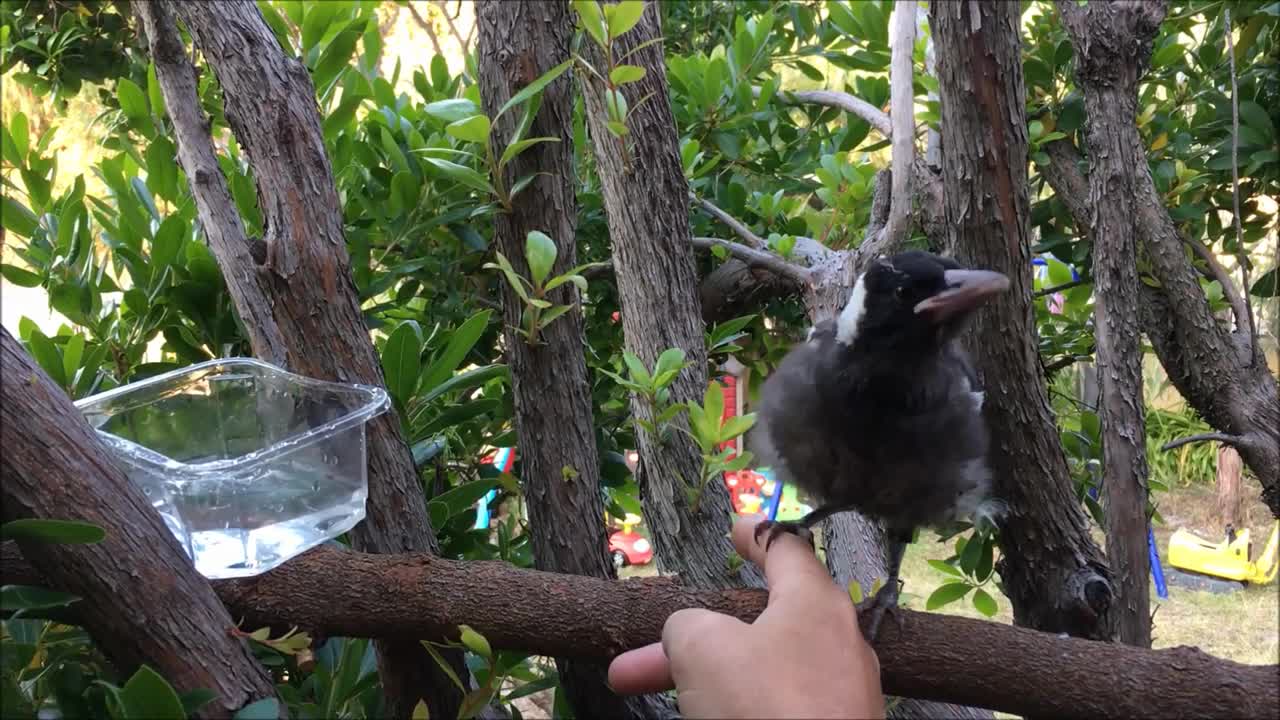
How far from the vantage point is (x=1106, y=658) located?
3.22 feet

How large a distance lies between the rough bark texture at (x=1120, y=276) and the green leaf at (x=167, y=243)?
125 cm

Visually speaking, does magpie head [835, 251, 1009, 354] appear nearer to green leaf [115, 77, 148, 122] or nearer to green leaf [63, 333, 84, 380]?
green leaf [63, 333, 84, 380]

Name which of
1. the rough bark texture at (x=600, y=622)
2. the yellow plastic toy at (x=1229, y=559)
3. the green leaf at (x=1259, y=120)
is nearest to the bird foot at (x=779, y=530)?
the rough bark texture at (x=600, y=622)

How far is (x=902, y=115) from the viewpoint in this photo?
1.40 metres

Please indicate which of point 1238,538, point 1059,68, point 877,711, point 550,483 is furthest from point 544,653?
point 1238,538

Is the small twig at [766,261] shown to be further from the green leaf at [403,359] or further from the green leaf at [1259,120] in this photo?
the green leaf at [1259,120]

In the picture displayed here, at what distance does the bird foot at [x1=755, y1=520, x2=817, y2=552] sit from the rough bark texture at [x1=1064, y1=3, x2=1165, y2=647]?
0.42 metres

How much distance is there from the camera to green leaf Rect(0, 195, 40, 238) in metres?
1.42

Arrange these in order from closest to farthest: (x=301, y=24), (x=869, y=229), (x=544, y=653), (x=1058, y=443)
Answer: (x=544, y=653) < (x=1058, y=443) < (x=301, y=24) < (x=869, y=229)

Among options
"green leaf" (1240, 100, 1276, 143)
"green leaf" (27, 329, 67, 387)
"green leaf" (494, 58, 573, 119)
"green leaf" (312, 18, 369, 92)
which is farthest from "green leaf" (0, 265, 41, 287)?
"green leaf" (1240, 100, 1276, 143)

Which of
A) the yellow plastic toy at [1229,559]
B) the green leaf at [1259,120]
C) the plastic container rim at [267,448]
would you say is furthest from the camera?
the yellow plastic toy at [1229,559]

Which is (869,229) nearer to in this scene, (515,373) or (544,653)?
(515,373)

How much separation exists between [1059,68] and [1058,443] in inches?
29.8

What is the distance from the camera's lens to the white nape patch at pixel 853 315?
3.72ft
